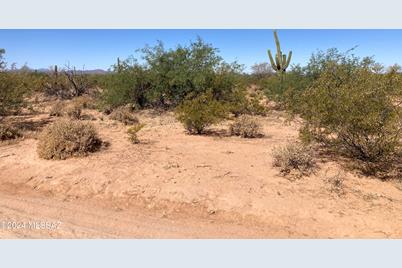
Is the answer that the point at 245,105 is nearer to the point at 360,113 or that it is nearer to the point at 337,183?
the point at 360,113

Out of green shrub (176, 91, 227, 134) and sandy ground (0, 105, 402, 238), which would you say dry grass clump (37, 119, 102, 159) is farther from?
green shrub (176, 91, 227, 134)

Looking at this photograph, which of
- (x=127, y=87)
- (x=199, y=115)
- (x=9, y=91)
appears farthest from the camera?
(x=127, y=87)

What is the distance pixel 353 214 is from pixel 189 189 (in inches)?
117

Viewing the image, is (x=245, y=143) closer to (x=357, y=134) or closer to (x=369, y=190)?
(x=357, y=134)

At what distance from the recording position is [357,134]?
8.62 m

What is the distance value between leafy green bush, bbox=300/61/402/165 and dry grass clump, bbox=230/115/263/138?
2668mm

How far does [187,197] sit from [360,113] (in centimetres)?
413

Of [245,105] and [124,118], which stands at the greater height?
[245,105]

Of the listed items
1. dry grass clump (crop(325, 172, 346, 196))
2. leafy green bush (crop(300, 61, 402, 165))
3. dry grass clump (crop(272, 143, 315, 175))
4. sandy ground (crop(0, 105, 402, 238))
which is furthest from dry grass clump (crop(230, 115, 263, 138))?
dry grass clump (crop(325, 172, 346, 196))

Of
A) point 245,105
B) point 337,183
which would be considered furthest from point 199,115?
point 245,105

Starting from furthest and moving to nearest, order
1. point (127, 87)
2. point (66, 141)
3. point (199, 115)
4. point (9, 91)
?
point (127, 87)
point (9, 91)
point (199, 115)
point (66, 141)

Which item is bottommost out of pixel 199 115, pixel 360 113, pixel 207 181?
pixel 207 181

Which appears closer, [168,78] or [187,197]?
[187,197]

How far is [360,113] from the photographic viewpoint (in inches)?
321
